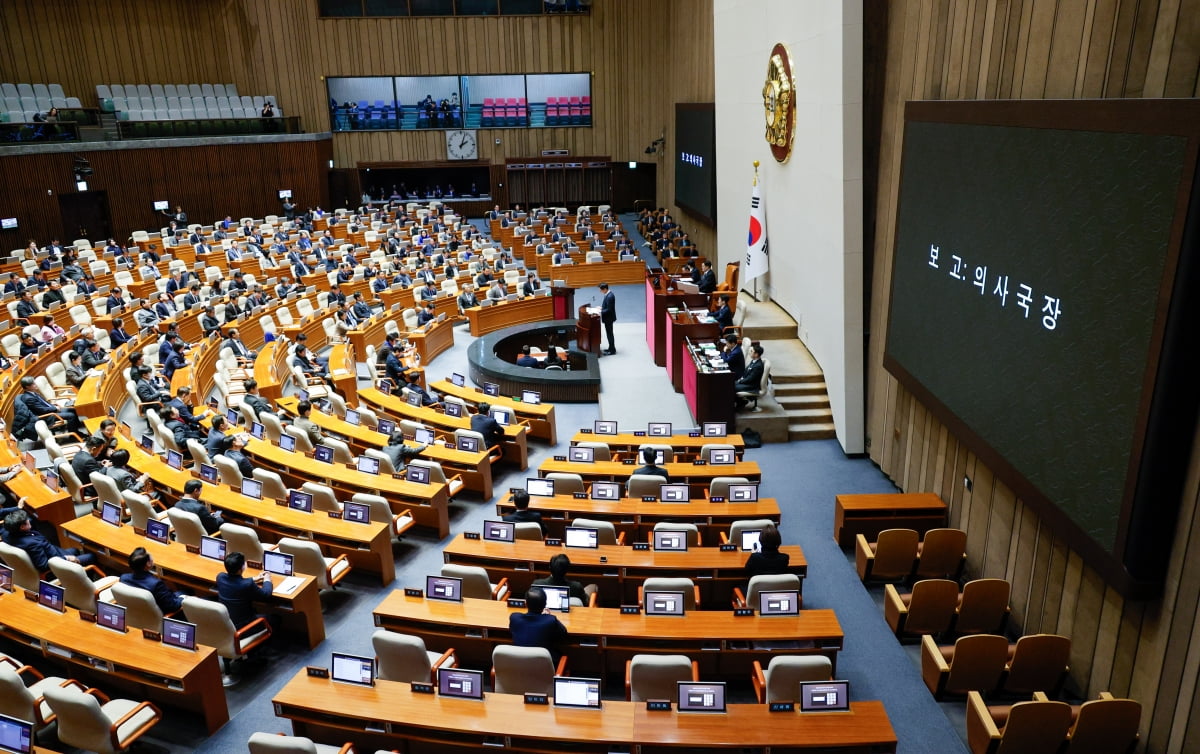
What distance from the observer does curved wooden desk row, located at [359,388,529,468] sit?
1066 centimetres

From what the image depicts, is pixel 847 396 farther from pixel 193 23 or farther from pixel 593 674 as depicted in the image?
pixel 193 23

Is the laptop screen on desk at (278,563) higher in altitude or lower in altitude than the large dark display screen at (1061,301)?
lower

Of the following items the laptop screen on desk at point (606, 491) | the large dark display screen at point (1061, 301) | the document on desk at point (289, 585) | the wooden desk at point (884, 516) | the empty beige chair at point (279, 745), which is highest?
the large dark display screen at point (1061, 301)

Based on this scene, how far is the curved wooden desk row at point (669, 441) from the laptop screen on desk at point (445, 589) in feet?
12.1

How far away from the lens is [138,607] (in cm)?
606

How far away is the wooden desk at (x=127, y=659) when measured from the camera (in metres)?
5.61

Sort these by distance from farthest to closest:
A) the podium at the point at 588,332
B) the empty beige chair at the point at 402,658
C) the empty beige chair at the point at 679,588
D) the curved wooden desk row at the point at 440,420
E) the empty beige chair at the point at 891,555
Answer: the podium at the point at 588,332, the curved wooden desk row at the point at 440,420, the empty beige chair at the point at 891,555, the empty beige chair at the point at 679,588, the empty beige chair at the point at 402,658

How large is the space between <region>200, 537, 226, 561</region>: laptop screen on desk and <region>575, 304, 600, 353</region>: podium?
894 centimetres

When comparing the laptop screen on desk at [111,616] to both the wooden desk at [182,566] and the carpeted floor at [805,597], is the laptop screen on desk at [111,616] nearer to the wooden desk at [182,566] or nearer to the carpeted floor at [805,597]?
the carpeted floor at [805,597]

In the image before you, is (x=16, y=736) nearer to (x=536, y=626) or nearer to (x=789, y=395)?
(x=536, y=626)

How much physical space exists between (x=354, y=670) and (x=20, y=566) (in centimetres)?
343

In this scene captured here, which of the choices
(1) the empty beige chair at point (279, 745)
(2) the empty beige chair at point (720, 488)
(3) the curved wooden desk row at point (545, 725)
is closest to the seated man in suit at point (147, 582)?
(3) the curved wooden desk row at point (545, 725)

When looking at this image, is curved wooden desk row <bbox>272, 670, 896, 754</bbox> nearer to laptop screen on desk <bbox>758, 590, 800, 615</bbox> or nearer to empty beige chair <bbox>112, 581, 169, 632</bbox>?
laptop screen on desk <bbox>758, 590, 800, 615</bbox>

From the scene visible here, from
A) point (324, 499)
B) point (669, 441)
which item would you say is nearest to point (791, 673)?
point (324, 499)
